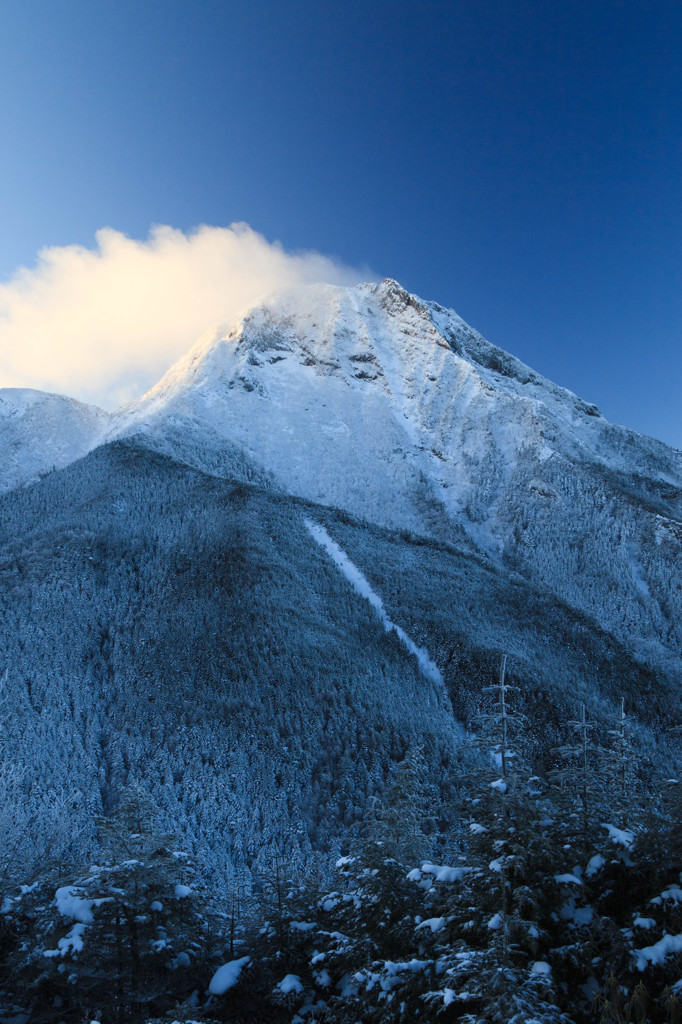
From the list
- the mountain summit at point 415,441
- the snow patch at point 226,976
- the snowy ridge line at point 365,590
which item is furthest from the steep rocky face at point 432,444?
the snow patch at point 226,976

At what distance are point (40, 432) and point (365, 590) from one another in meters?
114

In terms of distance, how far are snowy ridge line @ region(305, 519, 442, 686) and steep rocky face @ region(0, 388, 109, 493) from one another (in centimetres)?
7749

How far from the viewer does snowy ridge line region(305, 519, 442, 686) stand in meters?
58.8

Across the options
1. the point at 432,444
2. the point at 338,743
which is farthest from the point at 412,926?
the point at 432,444

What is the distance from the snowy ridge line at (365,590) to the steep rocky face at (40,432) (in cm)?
7749

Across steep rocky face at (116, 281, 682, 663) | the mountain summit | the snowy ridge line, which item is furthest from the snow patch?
the mountain summit

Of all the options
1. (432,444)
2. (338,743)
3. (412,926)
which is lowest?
(338,743)

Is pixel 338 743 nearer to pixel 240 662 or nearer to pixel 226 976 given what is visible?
pixel 240 662

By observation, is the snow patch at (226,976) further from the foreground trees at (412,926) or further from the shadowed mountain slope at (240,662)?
the shadowed mountain slope at (240,662)

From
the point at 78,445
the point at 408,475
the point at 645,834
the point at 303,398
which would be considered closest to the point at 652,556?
the point at 408,475

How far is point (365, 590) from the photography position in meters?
71.2

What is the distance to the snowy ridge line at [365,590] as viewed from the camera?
5875cm

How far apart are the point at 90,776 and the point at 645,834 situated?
37.2 meters

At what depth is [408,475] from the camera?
128750mm
